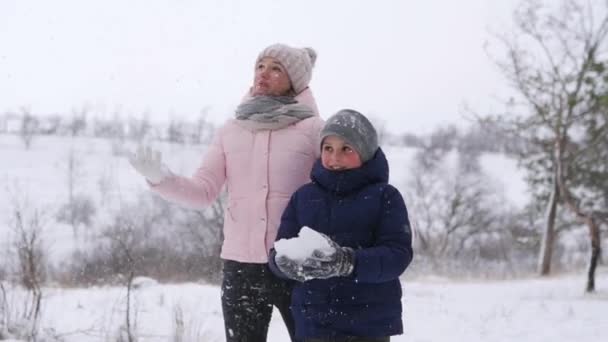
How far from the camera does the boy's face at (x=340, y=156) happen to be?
1612 millimetres

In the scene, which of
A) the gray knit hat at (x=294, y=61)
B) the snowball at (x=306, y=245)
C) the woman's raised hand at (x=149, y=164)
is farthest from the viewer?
the gray knit hat at (x=294, y=61)

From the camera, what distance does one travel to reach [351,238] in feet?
5.08

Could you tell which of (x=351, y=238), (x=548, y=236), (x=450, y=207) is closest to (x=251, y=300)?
(x=351, y=238)

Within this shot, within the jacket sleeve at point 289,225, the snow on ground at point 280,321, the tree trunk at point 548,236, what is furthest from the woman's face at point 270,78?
the tree trunk at point 548,236

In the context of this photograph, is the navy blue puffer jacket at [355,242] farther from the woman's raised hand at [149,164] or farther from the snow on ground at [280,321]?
the snow on ground at [280,321]

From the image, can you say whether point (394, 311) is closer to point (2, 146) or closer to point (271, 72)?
point (271, 72)

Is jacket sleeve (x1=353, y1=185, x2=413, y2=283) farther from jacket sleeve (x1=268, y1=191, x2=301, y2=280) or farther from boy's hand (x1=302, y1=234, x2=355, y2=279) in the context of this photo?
jacket sleeve (x1=268, y1=191, x2=301, y2=280)

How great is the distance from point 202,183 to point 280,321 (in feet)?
11.0

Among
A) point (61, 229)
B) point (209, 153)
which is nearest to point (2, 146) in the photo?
point (61, 229)

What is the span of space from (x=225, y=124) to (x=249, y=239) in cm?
42

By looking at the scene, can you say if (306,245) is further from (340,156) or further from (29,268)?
(29,268)

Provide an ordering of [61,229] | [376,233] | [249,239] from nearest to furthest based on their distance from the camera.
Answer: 1. [376,233]
2. [249,239]
3. [61,229]

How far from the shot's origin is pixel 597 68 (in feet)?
35.5

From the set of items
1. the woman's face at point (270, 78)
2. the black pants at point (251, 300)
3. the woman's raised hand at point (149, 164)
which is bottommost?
the black pants at point (251, 300)
